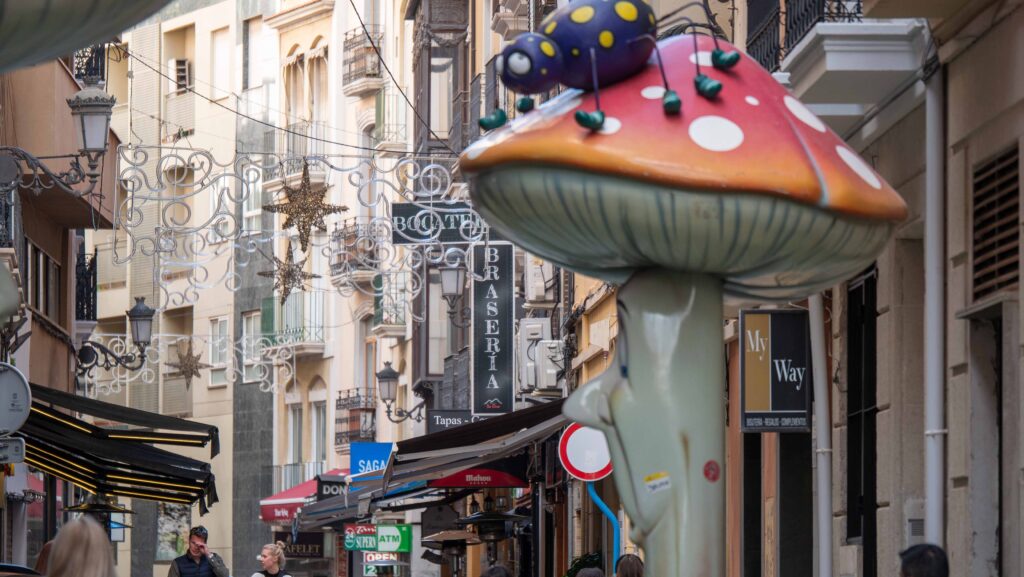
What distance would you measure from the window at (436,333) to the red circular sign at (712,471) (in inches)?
1468

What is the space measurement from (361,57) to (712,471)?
1854 inches

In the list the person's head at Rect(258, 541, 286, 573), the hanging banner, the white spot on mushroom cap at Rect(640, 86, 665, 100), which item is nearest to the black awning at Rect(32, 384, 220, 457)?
the person's head at Rect(258, 541, 286, 573)

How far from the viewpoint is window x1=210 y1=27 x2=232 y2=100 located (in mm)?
64000

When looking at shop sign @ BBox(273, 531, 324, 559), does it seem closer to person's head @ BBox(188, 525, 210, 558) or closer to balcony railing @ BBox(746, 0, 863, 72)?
person's head @ BBox(188, 525, 210, 558)

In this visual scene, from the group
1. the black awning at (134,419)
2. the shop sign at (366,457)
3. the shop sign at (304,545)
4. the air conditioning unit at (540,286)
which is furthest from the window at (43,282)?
the shop sign at (304,545)

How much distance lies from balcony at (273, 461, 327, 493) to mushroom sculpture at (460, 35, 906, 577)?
52.1 meters

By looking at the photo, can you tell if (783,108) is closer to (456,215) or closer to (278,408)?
(456,215)

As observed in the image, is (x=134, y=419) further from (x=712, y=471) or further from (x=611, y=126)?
(x=611, y=126)

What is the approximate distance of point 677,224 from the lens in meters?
7.76

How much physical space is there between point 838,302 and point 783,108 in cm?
721

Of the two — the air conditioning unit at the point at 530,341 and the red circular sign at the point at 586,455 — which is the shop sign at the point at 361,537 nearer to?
the air conditioning unit at the point at 530,341

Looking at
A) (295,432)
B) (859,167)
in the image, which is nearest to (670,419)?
(859,167)

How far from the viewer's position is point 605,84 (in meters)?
8.27

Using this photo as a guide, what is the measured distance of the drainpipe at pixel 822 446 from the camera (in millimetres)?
15070
